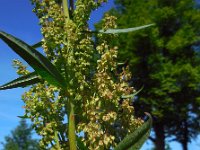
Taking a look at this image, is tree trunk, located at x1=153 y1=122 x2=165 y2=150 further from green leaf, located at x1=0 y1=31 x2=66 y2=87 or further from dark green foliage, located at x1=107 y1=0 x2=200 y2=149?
green leaf, located at x1=0 y1=31 x2=66 y2=87

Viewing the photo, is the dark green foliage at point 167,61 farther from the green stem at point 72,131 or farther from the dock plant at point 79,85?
the green stem at point 72,131

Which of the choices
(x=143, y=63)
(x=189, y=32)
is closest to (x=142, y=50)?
(x=143, y=63)

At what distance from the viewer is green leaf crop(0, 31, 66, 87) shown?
9.04 feet

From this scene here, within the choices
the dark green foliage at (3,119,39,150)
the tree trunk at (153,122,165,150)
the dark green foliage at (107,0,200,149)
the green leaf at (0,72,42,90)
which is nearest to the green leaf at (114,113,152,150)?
the green leaf at (0,72,42,90)

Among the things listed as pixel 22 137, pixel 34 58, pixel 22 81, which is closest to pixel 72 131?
pixel 22 81

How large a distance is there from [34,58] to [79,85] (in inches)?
25.1

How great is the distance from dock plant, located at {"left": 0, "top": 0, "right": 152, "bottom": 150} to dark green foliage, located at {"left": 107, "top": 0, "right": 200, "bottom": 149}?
1994cm

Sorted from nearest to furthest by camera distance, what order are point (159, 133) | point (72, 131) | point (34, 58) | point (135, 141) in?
1. point (135, 141)
2. point (34, 58)
3. point (72, 131)
4. point (159, 133)

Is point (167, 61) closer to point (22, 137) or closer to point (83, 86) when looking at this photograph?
point (83, 86)

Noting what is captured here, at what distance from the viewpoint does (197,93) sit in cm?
2447

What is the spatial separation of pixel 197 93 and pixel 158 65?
2.41 m

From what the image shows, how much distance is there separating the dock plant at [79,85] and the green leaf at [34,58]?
14 millimetres

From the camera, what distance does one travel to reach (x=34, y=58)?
2.88 m

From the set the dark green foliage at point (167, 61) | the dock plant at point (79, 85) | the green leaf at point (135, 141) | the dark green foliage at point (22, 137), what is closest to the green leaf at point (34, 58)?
the dock plant at point (79, 85)
